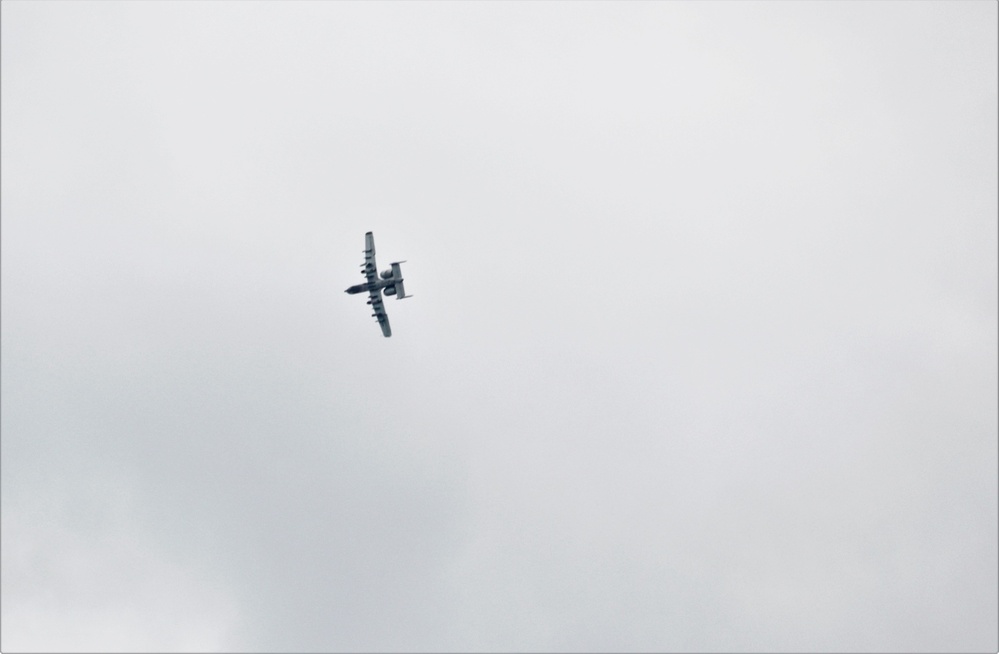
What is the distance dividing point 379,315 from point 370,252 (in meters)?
14.4

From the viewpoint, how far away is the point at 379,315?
7293 inches

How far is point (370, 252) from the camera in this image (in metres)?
180
